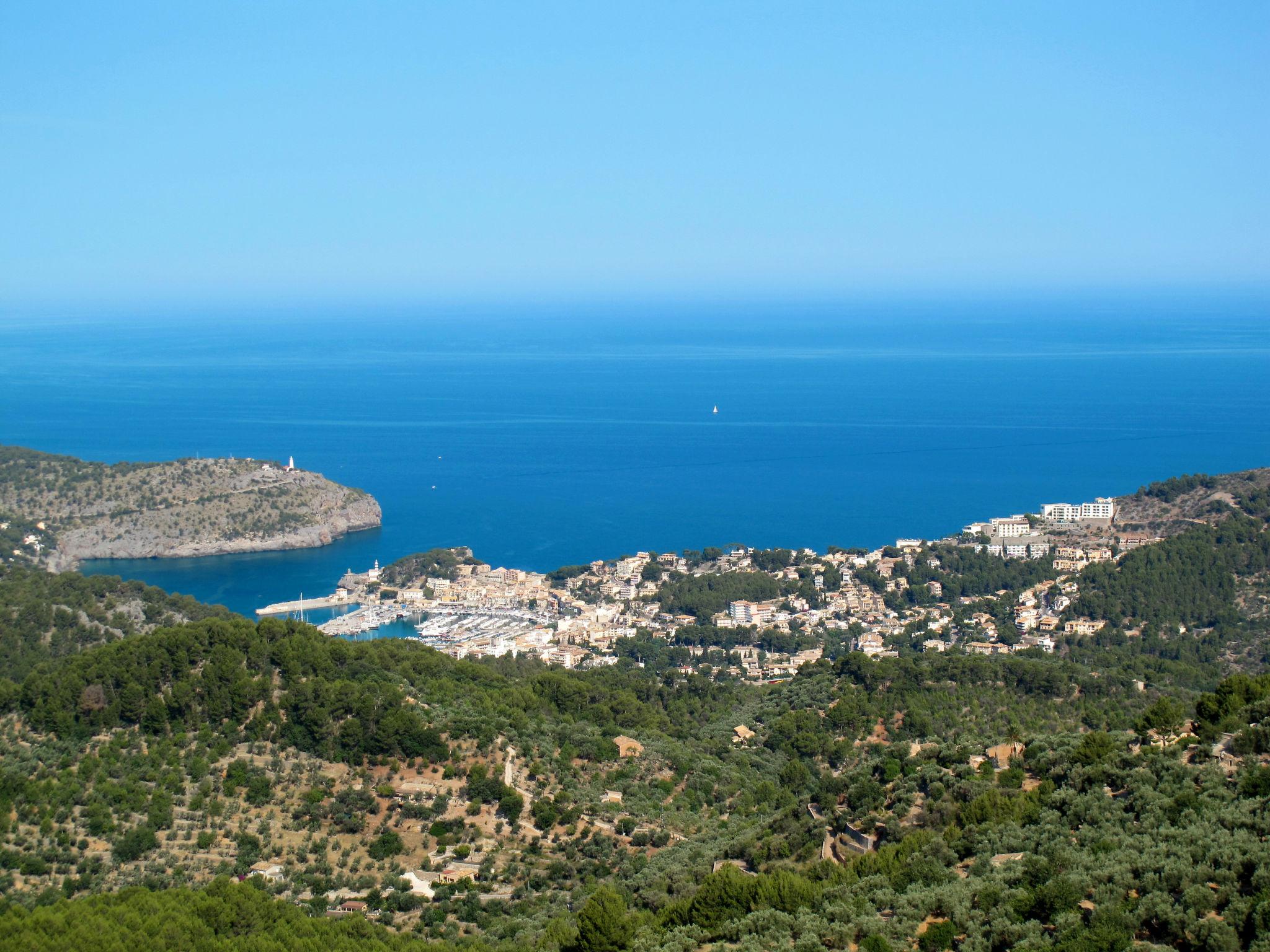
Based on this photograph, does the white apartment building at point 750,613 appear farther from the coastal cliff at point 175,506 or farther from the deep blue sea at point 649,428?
the coastal cliff at point 175,506

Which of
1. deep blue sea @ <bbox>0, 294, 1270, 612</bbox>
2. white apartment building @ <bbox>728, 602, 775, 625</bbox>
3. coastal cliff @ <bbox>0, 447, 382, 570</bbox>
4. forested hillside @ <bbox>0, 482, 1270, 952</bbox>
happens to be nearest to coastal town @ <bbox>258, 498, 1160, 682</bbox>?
white apartment building @ <bbox>728, 602, 775, 625</bbox>

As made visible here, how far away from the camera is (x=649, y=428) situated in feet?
284

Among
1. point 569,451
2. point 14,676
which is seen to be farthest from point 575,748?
point 569,451

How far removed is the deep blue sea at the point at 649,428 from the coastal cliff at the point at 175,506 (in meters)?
1.20

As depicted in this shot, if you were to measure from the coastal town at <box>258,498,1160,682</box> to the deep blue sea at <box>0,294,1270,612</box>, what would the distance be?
4.93m

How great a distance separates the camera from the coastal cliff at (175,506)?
52219 millimetres

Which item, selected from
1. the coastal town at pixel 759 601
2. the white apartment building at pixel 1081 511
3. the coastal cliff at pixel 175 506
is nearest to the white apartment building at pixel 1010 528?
the coastal town at pixel 759 601

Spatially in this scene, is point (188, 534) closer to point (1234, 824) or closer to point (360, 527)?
point (360, 527)

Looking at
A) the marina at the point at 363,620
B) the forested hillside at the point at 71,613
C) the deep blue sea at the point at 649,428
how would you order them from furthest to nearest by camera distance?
the deep blue sea at the point at 649,428
the marina at the point at 363,620
the forested hillside at the point at 71,613

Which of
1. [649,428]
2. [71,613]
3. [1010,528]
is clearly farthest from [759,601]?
[649,428]

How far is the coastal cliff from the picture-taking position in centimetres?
5222

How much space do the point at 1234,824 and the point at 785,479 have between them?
187 feet

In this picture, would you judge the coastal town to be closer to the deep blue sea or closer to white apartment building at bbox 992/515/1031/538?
white apartment building at bbox 992/515/1031/538

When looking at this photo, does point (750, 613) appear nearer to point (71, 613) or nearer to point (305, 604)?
point (305, 604)
